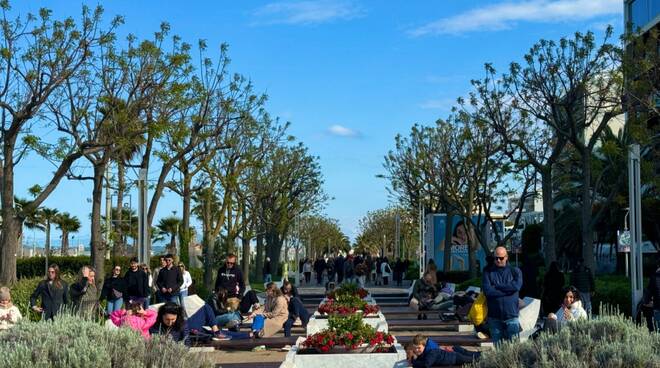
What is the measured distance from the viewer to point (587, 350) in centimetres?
738

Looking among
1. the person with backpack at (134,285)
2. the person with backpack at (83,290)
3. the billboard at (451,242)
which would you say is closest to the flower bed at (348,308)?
the person with backpack at (134,285)

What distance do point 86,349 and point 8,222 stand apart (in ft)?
48.4

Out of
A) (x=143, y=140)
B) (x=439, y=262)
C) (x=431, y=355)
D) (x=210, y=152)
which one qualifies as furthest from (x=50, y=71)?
(x=439, y=262)

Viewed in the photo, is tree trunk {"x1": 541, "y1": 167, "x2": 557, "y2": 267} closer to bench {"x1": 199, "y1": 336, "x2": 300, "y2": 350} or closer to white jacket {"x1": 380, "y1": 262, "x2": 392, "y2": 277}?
bench {"x1": 199, "y1": 336, "x2": 300, "y2": 350}

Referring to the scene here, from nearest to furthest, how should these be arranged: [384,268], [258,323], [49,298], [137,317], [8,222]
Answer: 1. [137,317]
2. [49,298]
3. [258,323]
4. [8,222]
5. [384,268]

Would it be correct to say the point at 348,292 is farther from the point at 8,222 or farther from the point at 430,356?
the point at 430,356

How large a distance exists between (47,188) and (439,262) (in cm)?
2941

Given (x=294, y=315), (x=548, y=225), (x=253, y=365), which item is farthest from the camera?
(x=548, y=225)

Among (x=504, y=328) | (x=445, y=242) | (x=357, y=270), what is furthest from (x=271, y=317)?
(x=445, y=242)

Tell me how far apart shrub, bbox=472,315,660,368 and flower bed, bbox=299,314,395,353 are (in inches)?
183

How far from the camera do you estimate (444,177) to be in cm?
4044

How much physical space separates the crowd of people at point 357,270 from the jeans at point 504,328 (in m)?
26.7

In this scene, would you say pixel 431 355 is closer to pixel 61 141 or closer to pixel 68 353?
pixel 68 353

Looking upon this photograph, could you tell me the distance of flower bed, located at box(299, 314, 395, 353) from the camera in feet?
41.2
